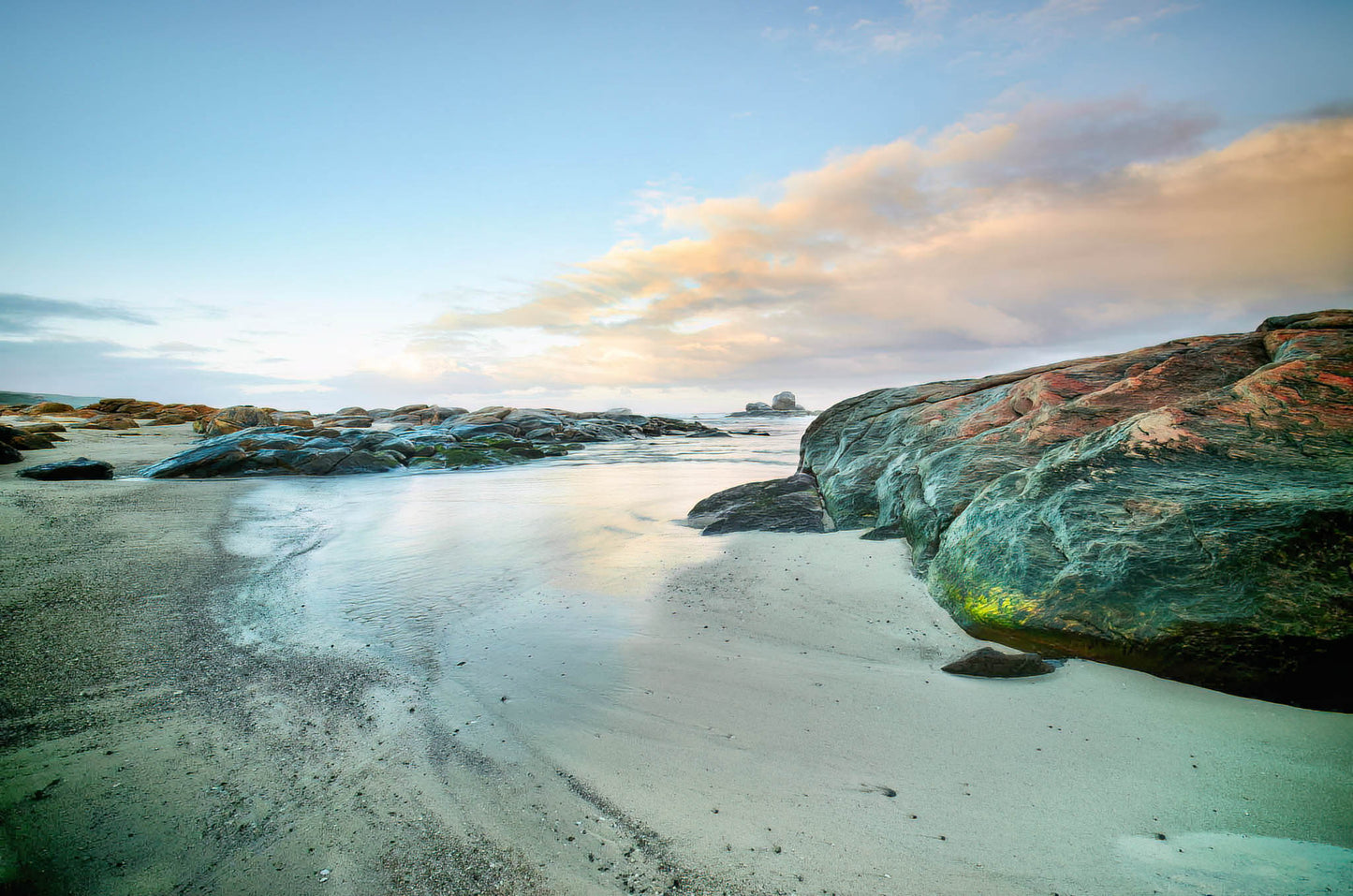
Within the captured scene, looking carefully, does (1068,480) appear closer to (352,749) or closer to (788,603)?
(788,603)

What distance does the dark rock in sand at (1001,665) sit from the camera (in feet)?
9.81

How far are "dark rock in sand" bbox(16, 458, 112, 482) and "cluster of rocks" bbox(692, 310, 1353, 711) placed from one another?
529 inches

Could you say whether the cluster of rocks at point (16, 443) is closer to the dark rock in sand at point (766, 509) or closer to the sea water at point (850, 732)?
the sea water at point (850, 732)

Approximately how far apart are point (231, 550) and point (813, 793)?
6451 mm

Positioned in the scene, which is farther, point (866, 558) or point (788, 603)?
point (866, 558)

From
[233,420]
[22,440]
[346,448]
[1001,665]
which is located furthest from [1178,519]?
[233,420]

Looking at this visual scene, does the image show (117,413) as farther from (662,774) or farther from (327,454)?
(662,774)

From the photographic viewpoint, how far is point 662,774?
234 cm

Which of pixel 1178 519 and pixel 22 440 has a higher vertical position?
pixel 22 440

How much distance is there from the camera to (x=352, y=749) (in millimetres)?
2521

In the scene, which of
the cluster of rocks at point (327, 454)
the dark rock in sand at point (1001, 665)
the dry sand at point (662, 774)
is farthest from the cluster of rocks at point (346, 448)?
the dark rock in sand at point (1001, 665)

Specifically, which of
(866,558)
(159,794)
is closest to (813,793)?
(159,794)

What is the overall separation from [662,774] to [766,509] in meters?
4.72

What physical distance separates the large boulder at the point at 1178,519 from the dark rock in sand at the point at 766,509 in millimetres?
1161
